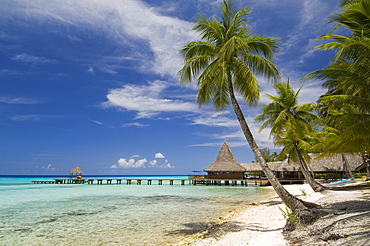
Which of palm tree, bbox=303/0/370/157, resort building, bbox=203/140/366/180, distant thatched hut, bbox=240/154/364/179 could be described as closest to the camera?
palm tree, bbox=303/0/370/157

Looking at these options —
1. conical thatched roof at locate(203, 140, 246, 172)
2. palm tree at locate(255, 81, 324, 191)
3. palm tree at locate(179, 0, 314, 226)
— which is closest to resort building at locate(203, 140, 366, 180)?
conical thatched roof at locate(203, 140, 246, 172)

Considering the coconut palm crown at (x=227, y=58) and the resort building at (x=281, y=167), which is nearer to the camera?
the coconut palm crown at (x=227, y=58)

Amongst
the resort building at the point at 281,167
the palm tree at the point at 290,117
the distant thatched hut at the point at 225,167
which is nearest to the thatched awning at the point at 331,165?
the resort building at the point at 281,167

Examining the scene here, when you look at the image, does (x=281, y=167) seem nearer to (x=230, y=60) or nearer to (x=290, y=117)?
(x=290, y=117)

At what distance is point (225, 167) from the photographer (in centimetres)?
3456

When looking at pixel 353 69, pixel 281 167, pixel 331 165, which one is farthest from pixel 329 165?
pixel 353 69

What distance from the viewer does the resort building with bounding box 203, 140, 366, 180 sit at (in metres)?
28.2

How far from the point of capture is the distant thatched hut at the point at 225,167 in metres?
34.3

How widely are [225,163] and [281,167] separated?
7661mm

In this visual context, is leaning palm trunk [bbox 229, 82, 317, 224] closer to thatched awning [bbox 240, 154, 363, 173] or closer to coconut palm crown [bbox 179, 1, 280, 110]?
coconut palm crown [bbox 179, 1, 280, 110]

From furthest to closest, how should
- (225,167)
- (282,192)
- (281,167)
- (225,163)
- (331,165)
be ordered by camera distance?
(225,163) < (225,167) < (281,167) < (331,165) < (282,192)

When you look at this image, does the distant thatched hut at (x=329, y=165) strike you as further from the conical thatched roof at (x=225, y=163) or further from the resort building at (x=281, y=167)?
the conical thatched roof at (x=225, y=163)

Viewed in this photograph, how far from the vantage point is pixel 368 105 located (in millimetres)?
6203

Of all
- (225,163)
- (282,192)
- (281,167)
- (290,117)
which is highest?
(290,117)
